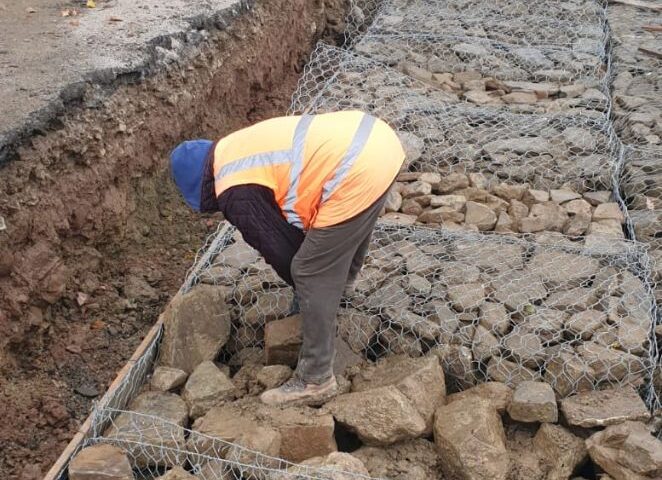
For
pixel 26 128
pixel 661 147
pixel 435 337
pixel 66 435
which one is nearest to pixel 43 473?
pixel 66 435

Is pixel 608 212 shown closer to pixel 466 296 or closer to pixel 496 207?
pixel 496 207

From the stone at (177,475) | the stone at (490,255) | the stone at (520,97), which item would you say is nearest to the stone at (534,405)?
the stone at (490,255)

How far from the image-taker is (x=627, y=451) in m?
3.43

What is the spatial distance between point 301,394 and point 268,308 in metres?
0.72

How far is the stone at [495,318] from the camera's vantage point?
4.25 metres

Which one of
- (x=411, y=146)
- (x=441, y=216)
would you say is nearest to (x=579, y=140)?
(x=411, y=146)

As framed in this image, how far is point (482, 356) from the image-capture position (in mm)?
4098

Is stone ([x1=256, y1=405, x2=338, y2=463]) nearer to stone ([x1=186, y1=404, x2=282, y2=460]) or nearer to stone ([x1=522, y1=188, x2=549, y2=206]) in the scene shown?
stone ([x1=186, y1=404, x2=282, y2=460])

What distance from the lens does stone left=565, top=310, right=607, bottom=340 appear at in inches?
165

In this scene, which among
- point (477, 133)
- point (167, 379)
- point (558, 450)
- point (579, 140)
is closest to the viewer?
point (558, 450)

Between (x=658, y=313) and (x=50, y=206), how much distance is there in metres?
3.59

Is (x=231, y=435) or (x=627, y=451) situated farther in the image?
(x=231, y=435)

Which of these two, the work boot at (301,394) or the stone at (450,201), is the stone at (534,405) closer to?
the work boot at (301,394)

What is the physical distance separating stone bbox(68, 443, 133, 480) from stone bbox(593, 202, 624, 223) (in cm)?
369
